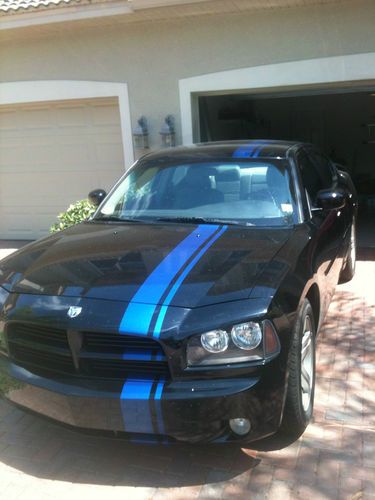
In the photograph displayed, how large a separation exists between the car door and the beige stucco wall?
2319mm

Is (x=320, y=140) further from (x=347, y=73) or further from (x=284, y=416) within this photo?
(x=284, y=416)

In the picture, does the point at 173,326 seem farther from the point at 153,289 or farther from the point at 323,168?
the point at 323,168

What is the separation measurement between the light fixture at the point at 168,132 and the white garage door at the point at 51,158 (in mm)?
948

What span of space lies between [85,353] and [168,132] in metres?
5.06

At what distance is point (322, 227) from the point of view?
3.68m

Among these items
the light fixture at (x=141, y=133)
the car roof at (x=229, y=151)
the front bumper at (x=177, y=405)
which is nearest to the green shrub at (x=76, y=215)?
the light fixture at (x=141, y=133)

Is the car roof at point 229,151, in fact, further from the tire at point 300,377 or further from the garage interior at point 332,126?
the garage interior at point 332,126

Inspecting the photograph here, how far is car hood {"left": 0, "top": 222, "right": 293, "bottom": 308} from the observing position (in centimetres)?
253

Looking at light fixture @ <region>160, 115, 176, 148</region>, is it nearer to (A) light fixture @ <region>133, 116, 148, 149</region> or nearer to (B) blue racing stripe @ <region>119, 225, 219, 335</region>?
(A) light fixture @ <region>133, 116, 148, 149</region>

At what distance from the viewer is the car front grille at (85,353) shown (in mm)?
2414

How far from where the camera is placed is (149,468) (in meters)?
2.70

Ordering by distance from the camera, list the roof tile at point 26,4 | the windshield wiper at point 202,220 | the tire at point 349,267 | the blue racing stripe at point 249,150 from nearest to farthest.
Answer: the windshield wiper at point 202,220
the blue racing stripe at point 249,150
the tire at point 349,267
the roof tile at point 26,4

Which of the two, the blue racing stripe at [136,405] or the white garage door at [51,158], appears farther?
the white garage door at [51,158]

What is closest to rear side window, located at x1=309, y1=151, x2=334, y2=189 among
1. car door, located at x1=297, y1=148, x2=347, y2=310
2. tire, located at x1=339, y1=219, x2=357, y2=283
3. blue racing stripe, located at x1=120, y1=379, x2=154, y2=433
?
car door, located at x1=297, y1=148, x2=347, y2=310
